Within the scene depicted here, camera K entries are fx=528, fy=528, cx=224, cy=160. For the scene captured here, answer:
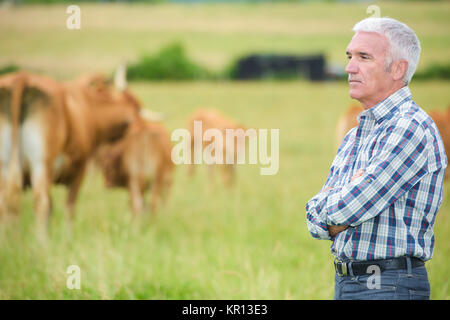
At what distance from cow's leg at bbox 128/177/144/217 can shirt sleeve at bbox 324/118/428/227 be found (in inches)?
176

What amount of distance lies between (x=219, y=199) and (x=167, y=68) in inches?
587

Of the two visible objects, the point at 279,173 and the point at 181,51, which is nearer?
the point at 279,173

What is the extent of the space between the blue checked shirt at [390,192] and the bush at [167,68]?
58.6 feet

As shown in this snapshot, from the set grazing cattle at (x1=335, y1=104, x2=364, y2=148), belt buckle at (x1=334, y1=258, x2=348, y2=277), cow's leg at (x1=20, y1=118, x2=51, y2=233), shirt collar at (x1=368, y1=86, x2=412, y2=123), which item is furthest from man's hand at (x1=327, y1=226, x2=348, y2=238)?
grazing cattle at (x1=335, y1=104, x2=364, y2=148)

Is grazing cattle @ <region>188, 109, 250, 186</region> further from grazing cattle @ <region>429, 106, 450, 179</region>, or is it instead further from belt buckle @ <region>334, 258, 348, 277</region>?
belt buckle @ <region>334, 258, 348, 277</region>

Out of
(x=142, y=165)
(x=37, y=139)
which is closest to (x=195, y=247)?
(x=37, y=139)

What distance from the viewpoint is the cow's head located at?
6676 millimetres

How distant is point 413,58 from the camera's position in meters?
1.81

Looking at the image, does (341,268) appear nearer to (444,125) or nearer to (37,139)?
(37,139)

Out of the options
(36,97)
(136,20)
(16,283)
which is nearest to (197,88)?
(136,20)

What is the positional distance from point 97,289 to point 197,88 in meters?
15.3

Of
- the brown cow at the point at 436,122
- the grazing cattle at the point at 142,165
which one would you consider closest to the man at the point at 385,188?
the grazing cattle at the point at 142,165
